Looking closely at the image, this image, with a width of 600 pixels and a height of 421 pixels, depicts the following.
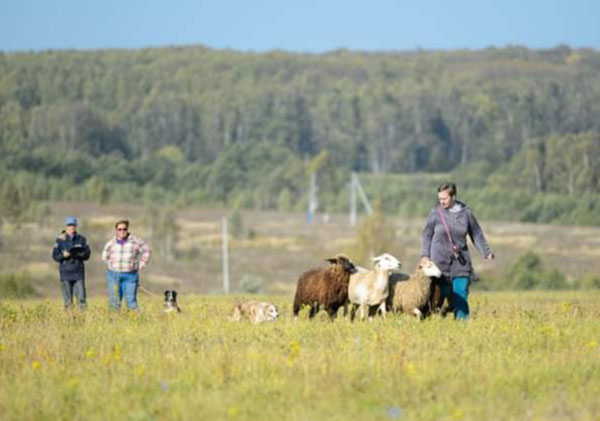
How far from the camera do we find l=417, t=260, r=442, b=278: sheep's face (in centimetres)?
1936

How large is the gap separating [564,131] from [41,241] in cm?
10776

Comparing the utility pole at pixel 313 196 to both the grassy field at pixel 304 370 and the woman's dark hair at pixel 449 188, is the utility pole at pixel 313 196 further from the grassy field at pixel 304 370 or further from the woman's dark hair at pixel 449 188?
the grassy field at pixel 304 370

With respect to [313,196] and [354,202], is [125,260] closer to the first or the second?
[354,202]

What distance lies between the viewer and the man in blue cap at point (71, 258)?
22.7 meters

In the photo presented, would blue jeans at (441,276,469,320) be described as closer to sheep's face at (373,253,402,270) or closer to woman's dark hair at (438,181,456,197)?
sheep's face at (373,253,402,270)

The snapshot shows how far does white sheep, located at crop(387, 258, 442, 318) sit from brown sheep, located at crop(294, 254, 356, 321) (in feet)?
2.36

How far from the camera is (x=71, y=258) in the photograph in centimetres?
2286

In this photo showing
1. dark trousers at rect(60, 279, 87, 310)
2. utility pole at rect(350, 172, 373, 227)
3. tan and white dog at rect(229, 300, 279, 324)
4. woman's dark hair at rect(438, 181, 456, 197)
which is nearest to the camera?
woman's dark hair at rect(438, 181, 456, 197)

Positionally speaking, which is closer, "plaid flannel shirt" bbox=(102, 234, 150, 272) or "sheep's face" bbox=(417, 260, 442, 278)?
"sheep's face" bbox=(417, 260, 442, 278)

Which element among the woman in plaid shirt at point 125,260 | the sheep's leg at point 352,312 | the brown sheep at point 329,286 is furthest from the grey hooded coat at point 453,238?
the woman in plaid shirt at point 125,260

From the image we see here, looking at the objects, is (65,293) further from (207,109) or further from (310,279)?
(207,109)

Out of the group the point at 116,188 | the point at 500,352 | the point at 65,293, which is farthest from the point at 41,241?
the point at 500,352

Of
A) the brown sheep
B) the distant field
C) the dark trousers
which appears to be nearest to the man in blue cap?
the dark trousers

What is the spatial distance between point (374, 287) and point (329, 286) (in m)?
0.72
